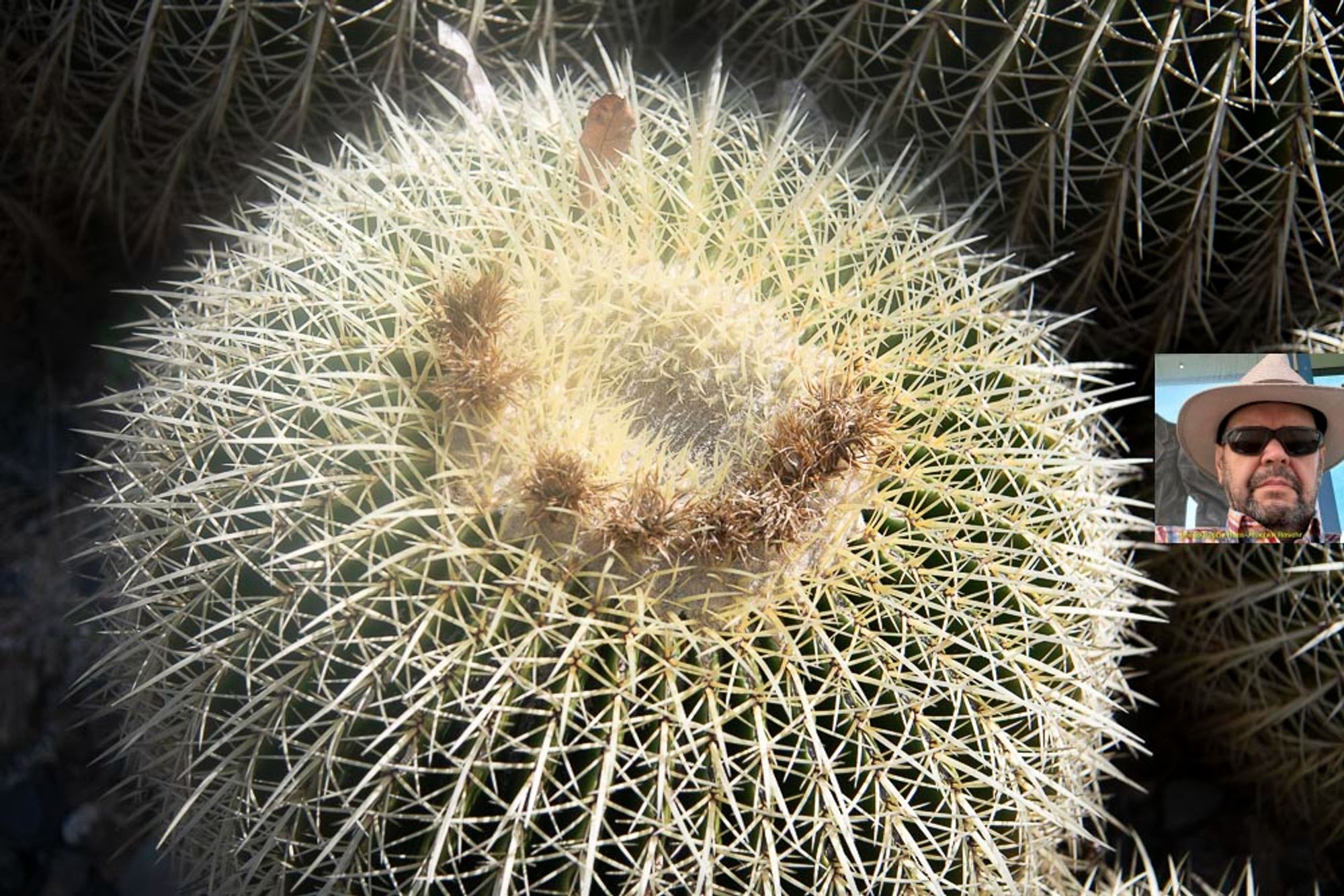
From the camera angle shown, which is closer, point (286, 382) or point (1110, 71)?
point (286, 382)

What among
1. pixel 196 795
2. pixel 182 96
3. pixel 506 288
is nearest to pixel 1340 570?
pixel 506 288

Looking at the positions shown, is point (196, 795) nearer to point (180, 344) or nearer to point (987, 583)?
point (180, 344)

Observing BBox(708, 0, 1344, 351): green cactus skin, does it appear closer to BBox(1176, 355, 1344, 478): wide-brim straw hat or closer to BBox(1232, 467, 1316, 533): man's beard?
BBox(1176, 355, 1344, 478): wide-brim straw hat

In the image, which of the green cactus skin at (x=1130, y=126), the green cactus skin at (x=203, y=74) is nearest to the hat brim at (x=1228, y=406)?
the green cactus skin at (x=1130, y=126)

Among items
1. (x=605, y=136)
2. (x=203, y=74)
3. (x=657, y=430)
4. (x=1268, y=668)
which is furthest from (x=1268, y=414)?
(x=203, y=74)

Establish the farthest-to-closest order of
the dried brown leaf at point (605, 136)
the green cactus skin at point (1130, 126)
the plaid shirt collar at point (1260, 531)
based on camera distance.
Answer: the plaid shirt collar at point (1260, 531), the green cactus skin at point (1130, 126), the dried brown leaf at point (605, 136)

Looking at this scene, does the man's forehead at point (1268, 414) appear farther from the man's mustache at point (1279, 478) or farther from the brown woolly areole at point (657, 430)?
the brown woolly areole at point (657, 430)

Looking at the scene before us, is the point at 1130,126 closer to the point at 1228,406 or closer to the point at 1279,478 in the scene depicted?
the point at 1228,406

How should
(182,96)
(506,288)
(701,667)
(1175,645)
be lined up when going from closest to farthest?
(701,667), (506,288), (182,96), (1175,645)
